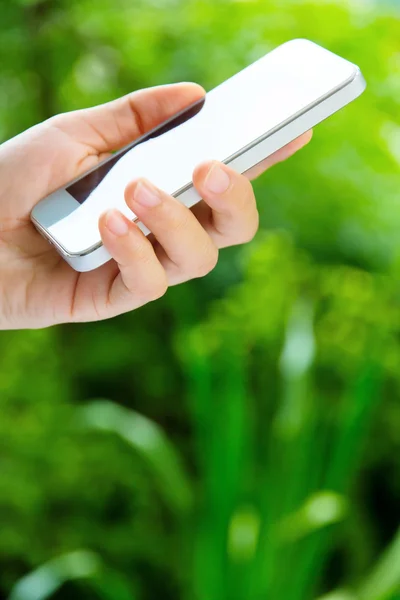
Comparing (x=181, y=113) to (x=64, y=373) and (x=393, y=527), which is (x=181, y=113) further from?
(x=393, y=527)

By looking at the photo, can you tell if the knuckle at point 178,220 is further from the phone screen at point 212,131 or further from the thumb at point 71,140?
the thumb at point 71,140

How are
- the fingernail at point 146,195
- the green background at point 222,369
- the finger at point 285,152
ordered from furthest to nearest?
the green background at point 222,369 < the finger at point 285,152 < the fingernail at point 146,195

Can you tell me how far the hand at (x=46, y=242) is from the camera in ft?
2.10

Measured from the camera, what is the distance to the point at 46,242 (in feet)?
2.32

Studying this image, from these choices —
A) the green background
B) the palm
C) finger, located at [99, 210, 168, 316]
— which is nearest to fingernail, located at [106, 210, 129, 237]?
finger, located at [99, 210, 168, 316]

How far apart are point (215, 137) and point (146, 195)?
135 mm

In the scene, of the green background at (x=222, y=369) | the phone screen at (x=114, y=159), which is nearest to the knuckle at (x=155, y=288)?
the phone screen at (x=114, y=159)

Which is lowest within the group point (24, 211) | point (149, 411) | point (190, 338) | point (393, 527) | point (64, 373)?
point (393, 527)

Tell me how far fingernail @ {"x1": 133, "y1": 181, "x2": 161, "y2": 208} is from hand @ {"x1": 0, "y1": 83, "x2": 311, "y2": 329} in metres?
0.07

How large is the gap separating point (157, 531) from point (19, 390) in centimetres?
30

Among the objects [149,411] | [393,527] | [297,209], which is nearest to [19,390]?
[149,411]

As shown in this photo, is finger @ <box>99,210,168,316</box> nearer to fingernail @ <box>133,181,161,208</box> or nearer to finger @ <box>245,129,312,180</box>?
fingernail @ <box>133,181,161,208</box>

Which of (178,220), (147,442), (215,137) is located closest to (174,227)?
(178,220)

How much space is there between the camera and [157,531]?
109 cm
